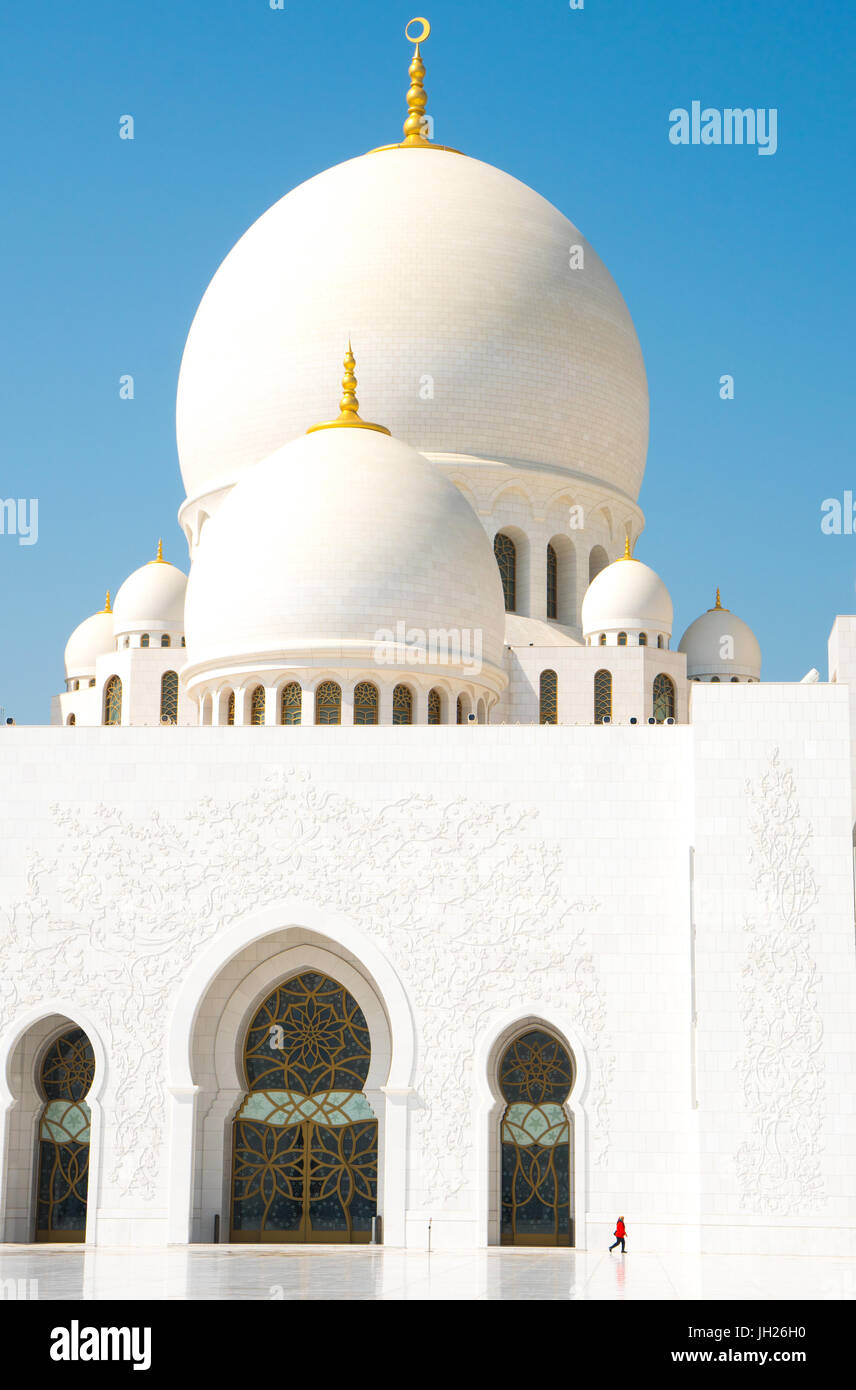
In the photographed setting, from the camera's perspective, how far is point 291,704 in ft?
64.8

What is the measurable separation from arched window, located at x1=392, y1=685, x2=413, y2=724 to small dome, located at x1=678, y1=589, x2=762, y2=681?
845cm

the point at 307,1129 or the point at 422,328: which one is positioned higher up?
the point at 422,328

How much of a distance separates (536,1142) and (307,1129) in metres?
2.33

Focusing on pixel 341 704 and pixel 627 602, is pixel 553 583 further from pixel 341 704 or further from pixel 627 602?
pixel 341 704

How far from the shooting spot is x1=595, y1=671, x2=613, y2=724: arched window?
23.7 meters

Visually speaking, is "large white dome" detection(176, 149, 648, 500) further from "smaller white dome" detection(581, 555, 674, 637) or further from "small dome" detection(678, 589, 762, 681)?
"small dome" detection(678, 589, 762, 681)

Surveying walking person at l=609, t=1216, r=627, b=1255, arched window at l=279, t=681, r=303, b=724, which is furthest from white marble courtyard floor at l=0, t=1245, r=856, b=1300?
arched window at l=279, t=681, r=303, b=724

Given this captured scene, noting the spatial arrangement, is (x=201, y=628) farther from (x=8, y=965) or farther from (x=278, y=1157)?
(x=278, y=1157)

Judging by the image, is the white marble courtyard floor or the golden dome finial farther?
the golden dome finial

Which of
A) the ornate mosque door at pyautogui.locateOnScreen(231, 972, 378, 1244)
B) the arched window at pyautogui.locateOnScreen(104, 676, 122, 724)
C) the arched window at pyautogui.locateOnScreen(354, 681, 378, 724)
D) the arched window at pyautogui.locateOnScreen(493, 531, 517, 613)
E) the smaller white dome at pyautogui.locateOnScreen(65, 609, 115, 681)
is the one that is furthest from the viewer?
the smaller white dome at pyautogui.locateOnScreen(65, 609, 115, 681)

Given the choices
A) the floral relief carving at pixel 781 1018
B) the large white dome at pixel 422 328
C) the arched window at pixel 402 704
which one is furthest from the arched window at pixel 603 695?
the floral relief carving at pixel 781 1018

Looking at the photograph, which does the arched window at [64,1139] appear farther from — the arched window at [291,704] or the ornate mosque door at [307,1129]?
the arched window at [291,704]

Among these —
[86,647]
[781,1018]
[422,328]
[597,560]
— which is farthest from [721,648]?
[781,1018]
